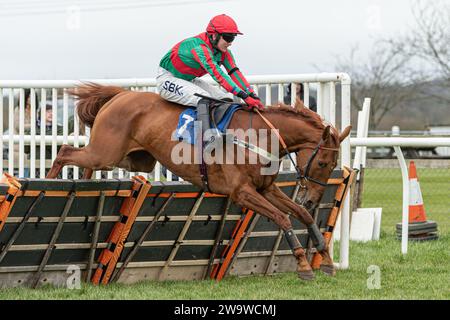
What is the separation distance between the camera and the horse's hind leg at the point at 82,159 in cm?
765

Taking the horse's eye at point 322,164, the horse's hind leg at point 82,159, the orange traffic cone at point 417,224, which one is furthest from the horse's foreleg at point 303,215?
the orange traffic cone at point 417,224

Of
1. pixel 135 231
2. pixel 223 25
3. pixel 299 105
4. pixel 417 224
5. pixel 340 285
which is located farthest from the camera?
pixel 417 224

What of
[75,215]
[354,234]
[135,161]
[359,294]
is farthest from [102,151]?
[354,234]

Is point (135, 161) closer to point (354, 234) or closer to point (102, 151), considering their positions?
point (102, 151)

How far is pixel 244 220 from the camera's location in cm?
768

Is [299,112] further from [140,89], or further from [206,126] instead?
[140,89]

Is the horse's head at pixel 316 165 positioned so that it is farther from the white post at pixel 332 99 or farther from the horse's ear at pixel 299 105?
the white post at pixel 332 99

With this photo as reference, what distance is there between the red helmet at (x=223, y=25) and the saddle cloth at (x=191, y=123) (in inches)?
23.9

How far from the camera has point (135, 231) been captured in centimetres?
714

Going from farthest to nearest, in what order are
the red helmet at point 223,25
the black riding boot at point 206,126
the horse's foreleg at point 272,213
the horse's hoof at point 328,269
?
1. the horse's hoof at point 328,269
2. the red helmet at point 223,25
3. the black riding boot at point 206,126
4. the horse's foreleg at point 272,213

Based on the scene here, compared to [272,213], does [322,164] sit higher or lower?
higher

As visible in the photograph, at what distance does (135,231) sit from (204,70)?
4.97 feet

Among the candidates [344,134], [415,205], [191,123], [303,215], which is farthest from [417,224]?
[191,123]

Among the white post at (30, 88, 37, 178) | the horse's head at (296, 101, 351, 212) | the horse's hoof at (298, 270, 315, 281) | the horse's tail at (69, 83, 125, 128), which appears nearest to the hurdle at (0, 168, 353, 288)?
the horse's head at (296, 101, 351, 212)
